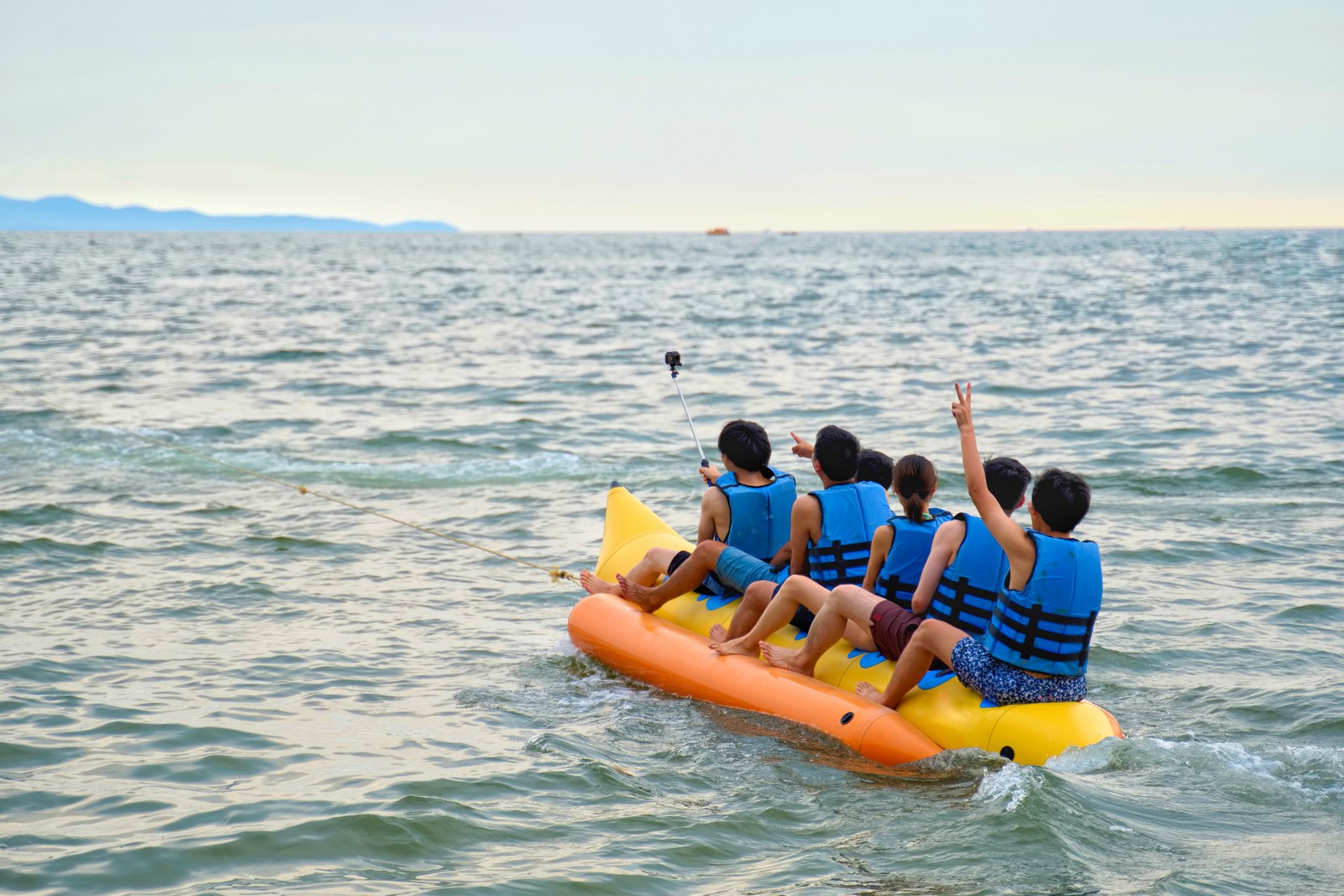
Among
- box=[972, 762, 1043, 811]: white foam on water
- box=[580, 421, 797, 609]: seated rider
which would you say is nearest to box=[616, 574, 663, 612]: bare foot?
box=[580, 421, 797, 609]: seated rider

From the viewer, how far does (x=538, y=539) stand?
910cm

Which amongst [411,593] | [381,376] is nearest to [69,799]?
[411,593]

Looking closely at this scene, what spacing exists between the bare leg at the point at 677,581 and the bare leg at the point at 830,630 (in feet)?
2.15

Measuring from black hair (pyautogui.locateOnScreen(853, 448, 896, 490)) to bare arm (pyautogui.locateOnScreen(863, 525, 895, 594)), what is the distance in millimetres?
347

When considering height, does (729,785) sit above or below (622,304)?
below

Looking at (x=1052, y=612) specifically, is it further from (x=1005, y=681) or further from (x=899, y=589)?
(x=899, y=589)

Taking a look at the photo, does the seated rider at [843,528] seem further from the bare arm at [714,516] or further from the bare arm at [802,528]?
the bare arm at [714,516]

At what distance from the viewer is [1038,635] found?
182 inches

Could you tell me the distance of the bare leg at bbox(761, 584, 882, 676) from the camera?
5250 mm

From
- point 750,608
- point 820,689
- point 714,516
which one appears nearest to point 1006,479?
point 820,689

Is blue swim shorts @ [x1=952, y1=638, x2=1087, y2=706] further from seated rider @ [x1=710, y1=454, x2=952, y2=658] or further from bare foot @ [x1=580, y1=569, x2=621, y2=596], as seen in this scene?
bare foot @ [x1=580, y1=569, x2=621, y2=596]

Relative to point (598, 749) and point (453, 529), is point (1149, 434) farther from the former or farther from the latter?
point (598, 749)

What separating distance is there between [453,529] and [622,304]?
25894 millimetres

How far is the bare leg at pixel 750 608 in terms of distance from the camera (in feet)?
18.9
